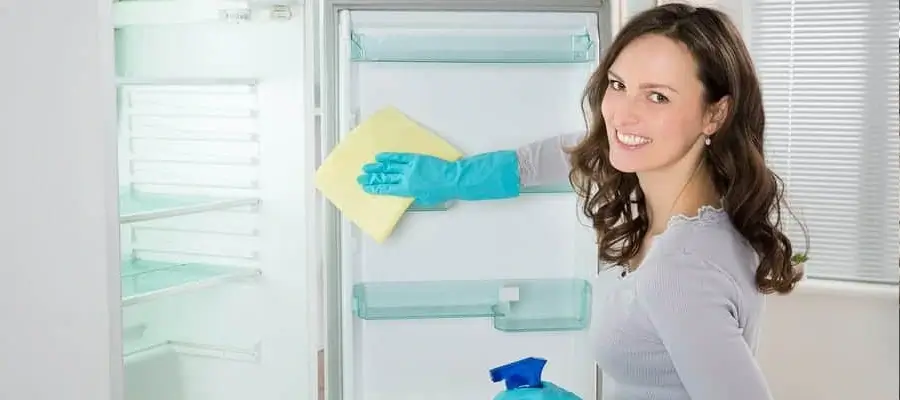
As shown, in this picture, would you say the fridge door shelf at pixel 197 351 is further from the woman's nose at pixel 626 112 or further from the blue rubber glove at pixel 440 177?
the woman's nose at pixel 626 112

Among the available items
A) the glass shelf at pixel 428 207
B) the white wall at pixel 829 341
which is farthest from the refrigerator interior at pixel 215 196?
the white wall at pixel 829 341

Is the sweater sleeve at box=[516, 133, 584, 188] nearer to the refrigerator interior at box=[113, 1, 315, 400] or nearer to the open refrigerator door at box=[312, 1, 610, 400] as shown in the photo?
the open refrigerator door at box=[312, 1, 610, 400]

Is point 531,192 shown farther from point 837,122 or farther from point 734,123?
point 837,122

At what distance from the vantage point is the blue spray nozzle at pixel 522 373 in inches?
66.3

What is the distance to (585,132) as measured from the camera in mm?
1982

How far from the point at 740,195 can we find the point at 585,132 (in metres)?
0.51

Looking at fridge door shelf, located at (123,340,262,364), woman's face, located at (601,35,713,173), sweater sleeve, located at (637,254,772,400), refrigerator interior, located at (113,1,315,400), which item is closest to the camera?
sweater sleeve, located at (637,254,772,400)

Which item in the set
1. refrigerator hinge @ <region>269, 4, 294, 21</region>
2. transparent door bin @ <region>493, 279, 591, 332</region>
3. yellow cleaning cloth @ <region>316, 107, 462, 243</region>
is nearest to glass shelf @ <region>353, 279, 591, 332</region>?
transparent door bin @ <region>493, 279, 591, 332</region>

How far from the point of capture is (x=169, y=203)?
2.10 metres

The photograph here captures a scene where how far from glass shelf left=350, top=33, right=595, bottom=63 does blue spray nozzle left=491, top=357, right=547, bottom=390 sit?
0.59m

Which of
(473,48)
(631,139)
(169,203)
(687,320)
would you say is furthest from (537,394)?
(169,203)

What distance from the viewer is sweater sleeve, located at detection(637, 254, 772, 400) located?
1.40 metres

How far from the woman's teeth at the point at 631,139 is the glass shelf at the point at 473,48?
0.38 meters

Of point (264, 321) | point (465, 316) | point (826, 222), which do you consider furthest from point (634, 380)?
point (826, 222)
